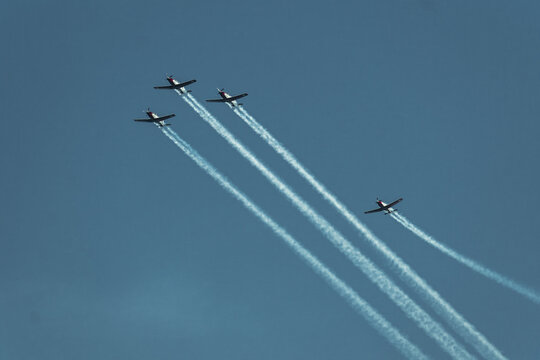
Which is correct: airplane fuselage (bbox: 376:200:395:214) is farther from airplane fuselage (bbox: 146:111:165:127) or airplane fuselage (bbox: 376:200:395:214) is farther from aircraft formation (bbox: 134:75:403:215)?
airplane fuselage (bbox: 146:111:165:127)

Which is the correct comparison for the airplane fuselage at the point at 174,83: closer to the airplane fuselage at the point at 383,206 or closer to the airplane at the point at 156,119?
the airplane at the point at 156,119

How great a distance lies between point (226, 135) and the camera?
155375 mm

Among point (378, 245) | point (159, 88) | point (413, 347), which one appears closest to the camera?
point (413, 347)

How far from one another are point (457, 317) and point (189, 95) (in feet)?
166

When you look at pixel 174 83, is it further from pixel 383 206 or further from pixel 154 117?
pixel 383 206

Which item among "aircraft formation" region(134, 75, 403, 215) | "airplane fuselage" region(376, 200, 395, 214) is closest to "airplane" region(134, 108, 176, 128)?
"aircraft formation" region(134, 75, 403, 215)

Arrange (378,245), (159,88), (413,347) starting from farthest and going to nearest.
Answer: (159,88) < (378,245) < (413,347)

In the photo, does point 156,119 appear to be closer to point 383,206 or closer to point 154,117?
point 154,117

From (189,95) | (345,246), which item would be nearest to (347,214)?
(345,246)

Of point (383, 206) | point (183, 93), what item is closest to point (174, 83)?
point (183, 93)

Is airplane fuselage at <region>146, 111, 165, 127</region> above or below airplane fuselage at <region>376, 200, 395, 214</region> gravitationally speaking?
below

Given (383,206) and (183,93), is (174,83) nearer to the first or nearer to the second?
(183,93)

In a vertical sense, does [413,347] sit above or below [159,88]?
below

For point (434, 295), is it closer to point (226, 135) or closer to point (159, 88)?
point (226, 135)
